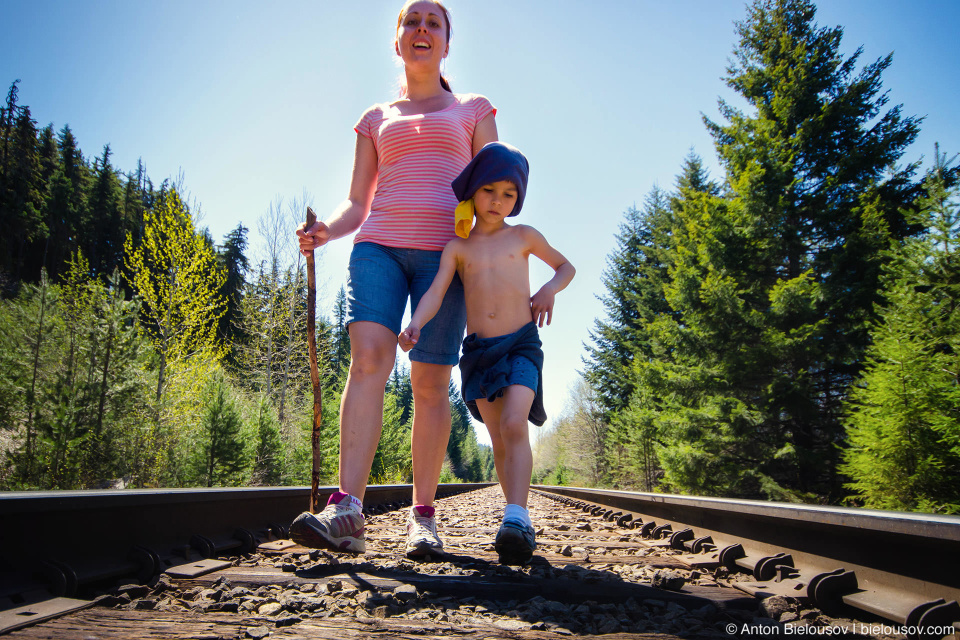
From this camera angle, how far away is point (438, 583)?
1.77 meters

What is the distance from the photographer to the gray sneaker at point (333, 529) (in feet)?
6.32

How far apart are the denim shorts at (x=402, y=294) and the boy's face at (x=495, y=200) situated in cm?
33

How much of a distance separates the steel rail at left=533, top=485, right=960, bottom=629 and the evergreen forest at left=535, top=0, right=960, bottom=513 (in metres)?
9.19

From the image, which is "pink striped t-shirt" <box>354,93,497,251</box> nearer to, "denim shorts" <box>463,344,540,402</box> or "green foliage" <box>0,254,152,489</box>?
"denim shorts" <box>463,344,540,402</box>

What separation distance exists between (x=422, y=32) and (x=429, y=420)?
6.70 ft

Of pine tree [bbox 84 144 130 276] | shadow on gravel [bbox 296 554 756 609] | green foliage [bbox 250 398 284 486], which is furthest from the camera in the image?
pine tree [bbox 84 144 130 276]

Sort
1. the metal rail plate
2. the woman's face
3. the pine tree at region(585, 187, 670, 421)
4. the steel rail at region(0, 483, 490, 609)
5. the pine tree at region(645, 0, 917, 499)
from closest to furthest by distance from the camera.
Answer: the metal rail plate
the steel rail at region(0, 483, 490, 609)
the woman's face
the pine tree at region(645, 0, 917, 499)
the pine tree at region(585, 187, 670, 421)

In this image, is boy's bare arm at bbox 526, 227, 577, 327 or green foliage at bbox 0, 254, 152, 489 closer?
boy's bare arm at bbox 526, 227, 577, 327

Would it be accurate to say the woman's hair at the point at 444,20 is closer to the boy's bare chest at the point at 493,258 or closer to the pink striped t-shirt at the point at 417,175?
the pink striped t-shirt at the point at 417,175

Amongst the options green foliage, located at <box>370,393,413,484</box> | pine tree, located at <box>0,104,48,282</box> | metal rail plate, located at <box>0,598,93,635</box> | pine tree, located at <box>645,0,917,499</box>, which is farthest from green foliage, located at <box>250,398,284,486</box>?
pine tree, located at <box>0,104,48,282</box>

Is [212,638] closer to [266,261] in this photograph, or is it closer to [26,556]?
[26,556]

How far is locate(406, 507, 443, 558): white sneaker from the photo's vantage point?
227 centimetres

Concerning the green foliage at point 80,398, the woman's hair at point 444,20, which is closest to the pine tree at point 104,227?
the green foliage at point 80,398

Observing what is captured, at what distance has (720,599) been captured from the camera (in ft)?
5.44
